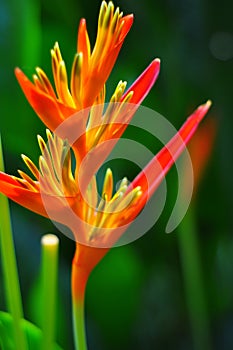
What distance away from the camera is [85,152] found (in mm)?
224

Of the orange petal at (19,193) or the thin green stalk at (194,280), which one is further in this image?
the thin green stalk at (194,280)

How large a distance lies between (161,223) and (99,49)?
0.22 meters

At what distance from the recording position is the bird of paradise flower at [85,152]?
218 millimetres

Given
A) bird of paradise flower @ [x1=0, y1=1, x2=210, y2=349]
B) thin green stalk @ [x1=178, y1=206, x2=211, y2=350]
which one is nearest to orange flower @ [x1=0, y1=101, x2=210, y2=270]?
bird of paradise flower @ [x1=0, y1=1, x2=210, y2=349]

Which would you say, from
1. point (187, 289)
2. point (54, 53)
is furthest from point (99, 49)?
point (187, 289)

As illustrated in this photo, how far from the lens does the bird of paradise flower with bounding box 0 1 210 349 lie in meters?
0.22

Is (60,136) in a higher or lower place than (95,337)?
higher

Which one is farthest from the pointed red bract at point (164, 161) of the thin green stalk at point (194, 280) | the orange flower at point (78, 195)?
the thin green stalk at point (194, 280)

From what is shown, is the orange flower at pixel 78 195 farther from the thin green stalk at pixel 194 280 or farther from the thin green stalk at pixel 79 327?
the thin green stalk at pixel 194 280

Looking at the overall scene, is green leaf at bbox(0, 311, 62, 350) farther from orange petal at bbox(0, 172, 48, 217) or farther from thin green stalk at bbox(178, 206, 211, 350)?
thin green stalk at bbox(178, 206, 211, 350)

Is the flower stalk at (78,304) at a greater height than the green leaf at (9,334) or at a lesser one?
greater

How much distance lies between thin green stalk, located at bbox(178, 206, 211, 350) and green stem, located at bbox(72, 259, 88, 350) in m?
0.18

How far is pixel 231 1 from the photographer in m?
0.45

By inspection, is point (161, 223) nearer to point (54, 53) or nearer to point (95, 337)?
point (95, 337)
